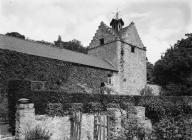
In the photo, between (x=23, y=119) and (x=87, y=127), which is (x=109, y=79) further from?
(x=23, y=119)

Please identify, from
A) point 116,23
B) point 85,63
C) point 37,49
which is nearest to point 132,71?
point 116,23

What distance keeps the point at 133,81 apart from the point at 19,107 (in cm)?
2081

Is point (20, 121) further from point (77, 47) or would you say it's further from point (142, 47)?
point (77, 47)

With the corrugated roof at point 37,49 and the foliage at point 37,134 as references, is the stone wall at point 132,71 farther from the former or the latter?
the foliage at point 37,134

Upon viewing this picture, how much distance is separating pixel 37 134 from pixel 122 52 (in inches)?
785

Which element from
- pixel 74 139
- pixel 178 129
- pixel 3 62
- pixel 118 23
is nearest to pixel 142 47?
pixel 118 23

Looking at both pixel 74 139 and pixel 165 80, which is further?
pixel 165 80

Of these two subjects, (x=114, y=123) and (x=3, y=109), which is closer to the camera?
(x=114, y=123)

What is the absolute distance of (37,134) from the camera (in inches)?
427

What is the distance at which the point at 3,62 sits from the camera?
16.9 metres

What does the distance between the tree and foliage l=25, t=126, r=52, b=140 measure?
24.2 metres

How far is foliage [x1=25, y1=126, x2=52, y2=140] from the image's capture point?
1064cm

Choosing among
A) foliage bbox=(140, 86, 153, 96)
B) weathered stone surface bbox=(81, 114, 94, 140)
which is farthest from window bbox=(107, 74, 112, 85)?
weathered stone surface bbox=(81, 114, 94, 140)

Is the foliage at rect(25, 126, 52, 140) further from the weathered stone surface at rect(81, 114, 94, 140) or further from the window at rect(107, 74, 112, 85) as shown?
the window at rect(107, 74, 112, 85)
